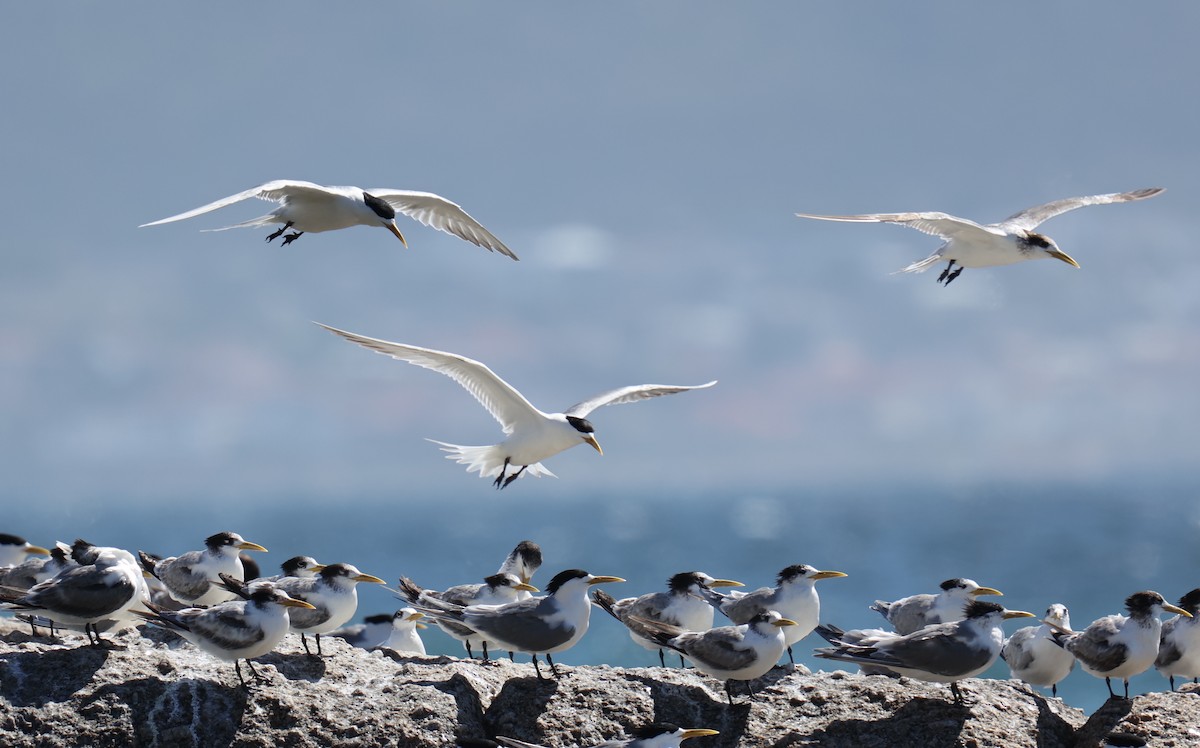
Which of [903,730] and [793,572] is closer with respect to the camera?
[903,730]

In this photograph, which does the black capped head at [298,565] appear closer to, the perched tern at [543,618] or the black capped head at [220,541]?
the black capped head at [220,541]

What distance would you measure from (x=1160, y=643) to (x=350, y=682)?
6.20 meters

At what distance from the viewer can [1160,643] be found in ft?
32.4

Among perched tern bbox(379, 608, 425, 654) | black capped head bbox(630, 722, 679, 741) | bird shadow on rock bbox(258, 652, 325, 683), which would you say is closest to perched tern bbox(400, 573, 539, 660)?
perched tern bbox(379, 608, 425, 654)

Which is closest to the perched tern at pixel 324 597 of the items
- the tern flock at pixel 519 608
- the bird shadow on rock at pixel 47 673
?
the tern flock at pixel 519 608

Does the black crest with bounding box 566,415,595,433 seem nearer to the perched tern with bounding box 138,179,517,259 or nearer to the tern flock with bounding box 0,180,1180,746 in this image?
the tern flock with bounding box 0,180,1180,746

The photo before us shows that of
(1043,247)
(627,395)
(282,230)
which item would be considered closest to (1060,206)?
(1043,247)

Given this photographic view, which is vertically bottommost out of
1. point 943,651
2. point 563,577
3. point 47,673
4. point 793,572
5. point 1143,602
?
point 47,673

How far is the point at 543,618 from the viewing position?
28.7 ft

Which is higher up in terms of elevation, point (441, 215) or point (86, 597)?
point (441, 215)

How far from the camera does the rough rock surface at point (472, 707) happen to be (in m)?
7.73

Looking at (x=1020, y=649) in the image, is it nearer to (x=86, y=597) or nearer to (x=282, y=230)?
(x=86, y=597)

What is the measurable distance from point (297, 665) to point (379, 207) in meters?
5.28

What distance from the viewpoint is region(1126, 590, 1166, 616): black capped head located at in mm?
9273
